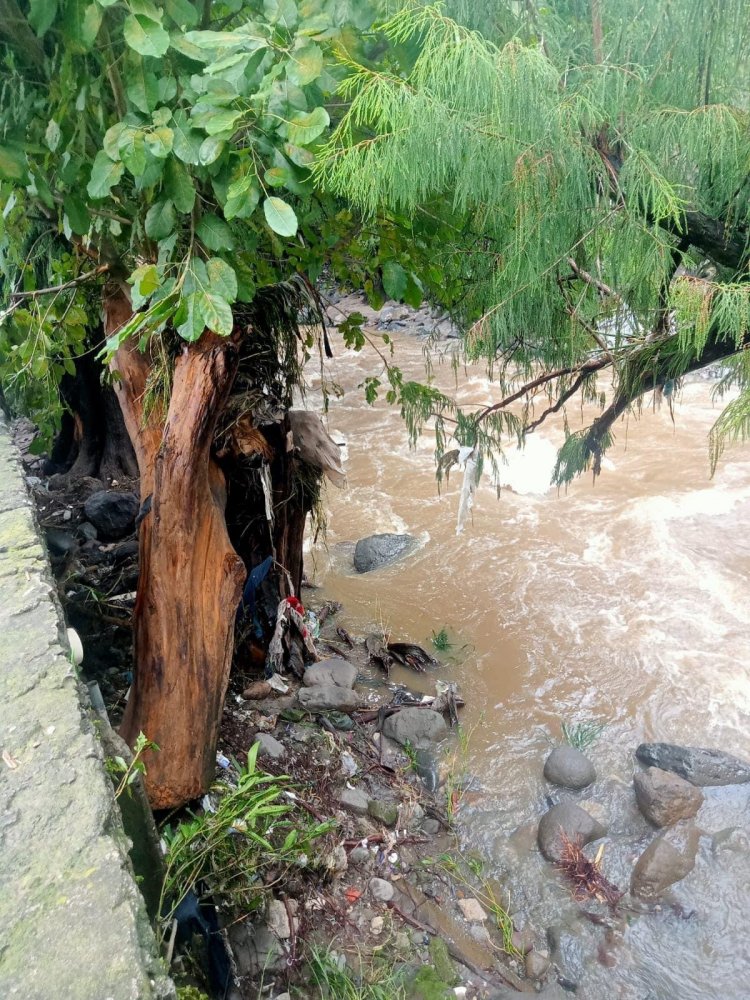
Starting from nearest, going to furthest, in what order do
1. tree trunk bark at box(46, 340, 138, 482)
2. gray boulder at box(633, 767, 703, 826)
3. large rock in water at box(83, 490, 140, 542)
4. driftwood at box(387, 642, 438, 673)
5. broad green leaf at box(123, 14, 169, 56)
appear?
broad green leaf at box(123, 14, 169, 56)
gray boulder at box(633, 767, 703, 826)
driftwood at box(387, 642, 438, 673)
large rock in water at box(83, 490, 140, 542)
tree trunk bark at box(46, 340, 138, 482)

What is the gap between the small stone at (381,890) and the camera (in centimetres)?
296

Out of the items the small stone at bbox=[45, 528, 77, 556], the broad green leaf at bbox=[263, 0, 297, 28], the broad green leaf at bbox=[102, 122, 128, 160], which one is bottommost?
the small stone at bbox=[45, 528, 77, 556]

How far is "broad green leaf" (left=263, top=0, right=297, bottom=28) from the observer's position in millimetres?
1869

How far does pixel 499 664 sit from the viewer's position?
510 centimetres

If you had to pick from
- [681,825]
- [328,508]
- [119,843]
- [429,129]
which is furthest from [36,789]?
[328,508]

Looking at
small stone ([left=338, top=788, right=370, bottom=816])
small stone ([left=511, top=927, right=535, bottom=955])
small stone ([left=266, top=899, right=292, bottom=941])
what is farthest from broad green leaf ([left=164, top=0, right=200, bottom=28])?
small stone ([left=511, top=927, right=535, bottom=955])

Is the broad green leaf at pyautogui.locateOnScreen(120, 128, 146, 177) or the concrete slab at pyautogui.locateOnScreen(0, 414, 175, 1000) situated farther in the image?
the broad green leaf at pyautogui.locateOnScreen(120, 128, 146, 177)

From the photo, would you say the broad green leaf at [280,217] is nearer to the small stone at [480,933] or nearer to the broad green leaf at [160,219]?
the broad green leaf at [160,219]

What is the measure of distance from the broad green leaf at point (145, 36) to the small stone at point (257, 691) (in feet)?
9.92

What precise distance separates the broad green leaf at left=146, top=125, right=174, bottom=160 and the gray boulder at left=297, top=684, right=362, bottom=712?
2887 millimetres

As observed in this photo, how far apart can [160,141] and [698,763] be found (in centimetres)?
423

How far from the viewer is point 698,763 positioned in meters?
4.14

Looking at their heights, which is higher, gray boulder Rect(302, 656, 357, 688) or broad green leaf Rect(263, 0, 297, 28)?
broad green leaf Rect(263, 0, 297, 28)

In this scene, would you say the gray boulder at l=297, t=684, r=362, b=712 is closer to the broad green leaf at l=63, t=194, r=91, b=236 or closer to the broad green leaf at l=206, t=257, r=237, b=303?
the broad green leaf at l=206, t=257, r=237, b=303
